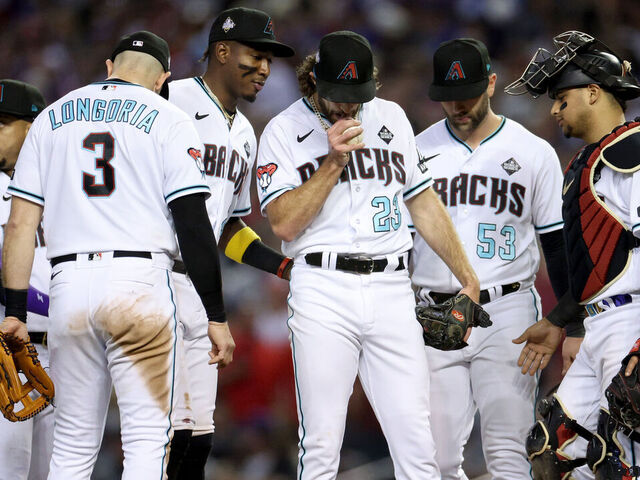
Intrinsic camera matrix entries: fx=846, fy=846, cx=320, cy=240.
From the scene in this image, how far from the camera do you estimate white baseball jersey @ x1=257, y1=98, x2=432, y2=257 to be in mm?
3500

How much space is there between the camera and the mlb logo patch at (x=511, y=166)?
420 cm

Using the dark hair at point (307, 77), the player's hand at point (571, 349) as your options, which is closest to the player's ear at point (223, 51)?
the dark hair at point (307, 77)

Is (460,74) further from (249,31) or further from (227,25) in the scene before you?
(227,25)

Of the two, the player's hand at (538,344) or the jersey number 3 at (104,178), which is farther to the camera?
the player's hand at (538,344)

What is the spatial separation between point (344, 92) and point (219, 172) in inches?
34.6

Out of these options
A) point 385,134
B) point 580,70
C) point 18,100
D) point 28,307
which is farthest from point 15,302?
point 580,70

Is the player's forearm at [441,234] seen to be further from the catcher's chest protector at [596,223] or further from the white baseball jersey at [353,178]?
the catcher's chest protector at [596,223]

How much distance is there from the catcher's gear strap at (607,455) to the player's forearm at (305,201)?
1403 millimetres

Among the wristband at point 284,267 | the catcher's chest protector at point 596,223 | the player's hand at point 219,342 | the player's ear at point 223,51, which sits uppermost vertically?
the player's ear at point 223,51

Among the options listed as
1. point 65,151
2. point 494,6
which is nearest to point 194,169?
point 65,151

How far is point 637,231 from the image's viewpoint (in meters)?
3.18

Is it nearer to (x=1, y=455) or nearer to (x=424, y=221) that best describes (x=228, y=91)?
(x=424, y=221)

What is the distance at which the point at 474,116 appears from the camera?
432 cm

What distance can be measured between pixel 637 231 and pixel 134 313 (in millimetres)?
1896
